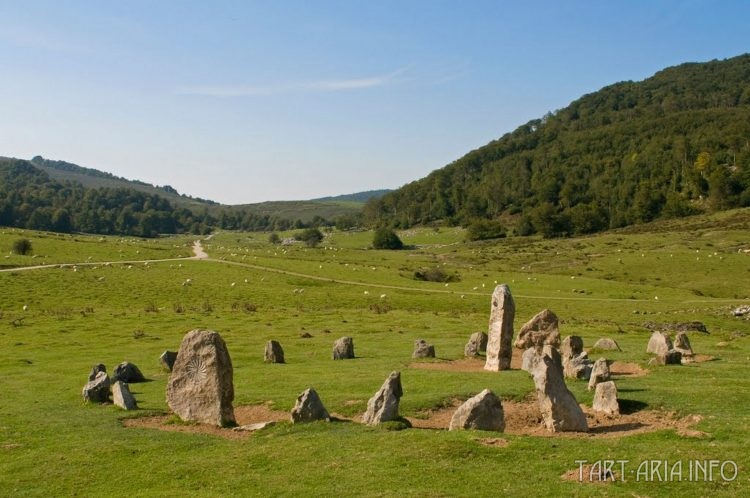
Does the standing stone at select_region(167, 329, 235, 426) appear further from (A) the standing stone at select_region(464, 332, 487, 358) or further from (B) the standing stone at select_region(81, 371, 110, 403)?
(A) the standing stone at select_region(464, 332, 487, 358)

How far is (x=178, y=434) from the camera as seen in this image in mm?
20109

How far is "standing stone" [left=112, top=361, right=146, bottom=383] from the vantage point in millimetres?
29552

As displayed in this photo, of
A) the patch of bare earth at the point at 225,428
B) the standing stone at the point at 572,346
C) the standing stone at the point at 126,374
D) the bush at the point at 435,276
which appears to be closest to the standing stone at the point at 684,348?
the standing stone at the point at 572,346

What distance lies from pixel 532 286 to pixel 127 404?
68.6 meters

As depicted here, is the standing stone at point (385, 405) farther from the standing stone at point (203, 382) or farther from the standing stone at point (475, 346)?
the standing stone at point (475, 346)

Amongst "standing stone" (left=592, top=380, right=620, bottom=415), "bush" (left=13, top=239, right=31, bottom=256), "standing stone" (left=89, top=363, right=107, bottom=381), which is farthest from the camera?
"bush" (left=13, top=239, right=31, bottom=256)

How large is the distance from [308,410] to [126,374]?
→ 1344cm

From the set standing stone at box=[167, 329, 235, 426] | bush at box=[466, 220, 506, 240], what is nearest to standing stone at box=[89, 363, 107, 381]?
standing stone at box=[167, 329, 235, 426]

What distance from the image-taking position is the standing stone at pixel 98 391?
1001 inches

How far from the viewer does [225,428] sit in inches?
822

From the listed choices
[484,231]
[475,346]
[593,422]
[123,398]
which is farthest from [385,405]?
[484,231]

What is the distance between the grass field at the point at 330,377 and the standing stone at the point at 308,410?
603 millimetres

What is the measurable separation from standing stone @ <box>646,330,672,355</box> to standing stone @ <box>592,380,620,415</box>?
985cm

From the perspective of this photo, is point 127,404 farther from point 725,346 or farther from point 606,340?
point 725,346
